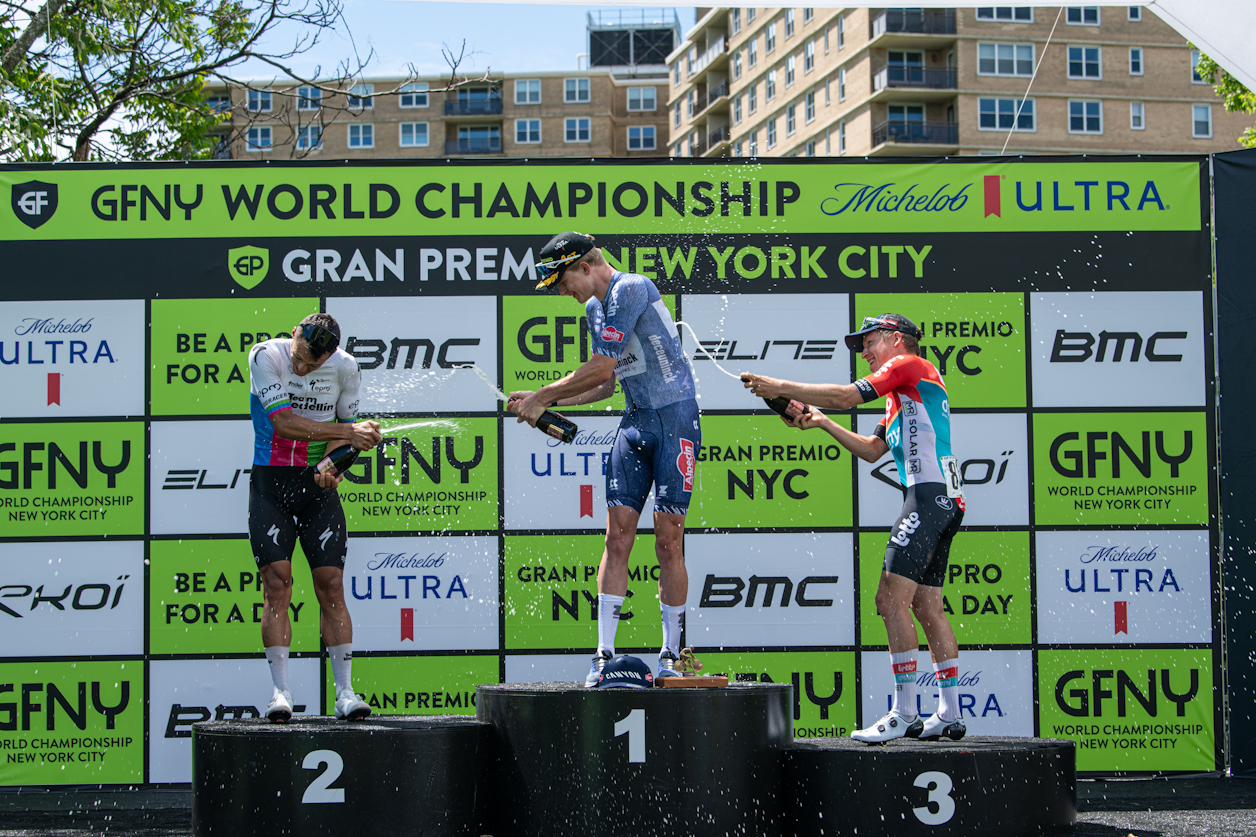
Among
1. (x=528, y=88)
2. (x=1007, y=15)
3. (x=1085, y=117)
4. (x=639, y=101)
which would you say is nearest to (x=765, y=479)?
(x=1085, y=117)

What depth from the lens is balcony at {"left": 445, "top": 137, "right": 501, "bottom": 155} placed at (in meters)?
59.9

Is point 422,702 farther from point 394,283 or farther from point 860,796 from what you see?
point 860,796

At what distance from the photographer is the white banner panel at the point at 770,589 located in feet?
17.6

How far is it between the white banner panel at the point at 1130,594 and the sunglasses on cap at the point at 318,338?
3401mm

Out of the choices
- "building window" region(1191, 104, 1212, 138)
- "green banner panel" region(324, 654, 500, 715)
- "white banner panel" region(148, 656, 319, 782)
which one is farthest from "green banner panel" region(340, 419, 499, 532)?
"building window" region(1191, 104, 1212, 138)

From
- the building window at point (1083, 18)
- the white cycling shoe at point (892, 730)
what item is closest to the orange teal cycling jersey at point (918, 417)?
the white cycling shoe at point (892, 730)

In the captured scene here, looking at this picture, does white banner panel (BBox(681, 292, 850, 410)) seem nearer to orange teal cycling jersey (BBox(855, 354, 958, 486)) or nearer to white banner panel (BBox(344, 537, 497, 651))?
orange teal cycling jersey (BBox(855, 354, 958, 486))

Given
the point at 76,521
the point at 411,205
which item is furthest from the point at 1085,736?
the point at 76,521

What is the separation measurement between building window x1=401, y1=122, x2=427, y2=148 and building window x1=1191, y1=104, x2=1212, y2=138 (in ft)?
119

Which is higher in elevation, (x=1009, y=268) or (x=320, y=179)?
(x=320, y=179)

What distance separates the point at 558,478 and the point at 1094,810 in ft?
8.84

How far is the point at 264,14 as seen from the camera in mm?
9891

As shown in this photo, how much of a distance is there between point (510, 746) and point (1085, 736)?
2986 millimetres

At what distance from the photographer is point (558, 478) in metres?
5.45
